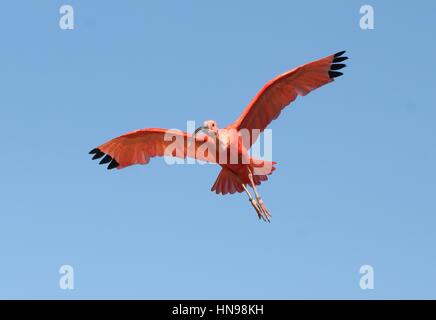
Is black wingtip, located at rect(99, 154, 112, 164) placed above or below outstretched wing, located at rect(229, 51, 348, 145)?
below

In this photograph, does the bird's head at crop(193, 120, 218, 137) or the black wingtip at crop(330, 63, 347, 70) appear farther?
the black wingtip at crop(330, 63, 347, 70)

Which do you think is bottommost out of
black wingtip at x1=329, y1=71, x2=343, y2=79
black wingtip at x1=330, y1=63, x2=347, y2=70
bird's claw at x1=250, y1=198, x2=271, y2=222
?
bird's claw at x1=250, y1=198, x2=271, y2=222

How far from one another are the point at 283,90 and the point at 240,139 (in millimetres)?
1733

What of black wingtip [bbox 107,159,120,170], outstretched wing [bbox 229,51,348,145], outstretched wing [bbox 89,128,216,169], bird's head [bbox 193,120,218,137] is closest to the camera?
bird's head [bbox 193,120,218,137]

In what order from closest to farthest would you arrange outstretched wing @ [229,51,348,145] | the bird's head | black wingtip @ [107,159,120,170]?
the bird's head, outstretched wing @ [229,51,348,145], black wingtip @ [107,159,120,170]

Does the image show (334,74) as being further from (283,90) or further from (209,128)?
(209,128)

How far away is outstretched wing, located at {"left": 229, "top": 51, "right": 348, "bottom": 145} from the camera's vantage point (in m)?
21.1

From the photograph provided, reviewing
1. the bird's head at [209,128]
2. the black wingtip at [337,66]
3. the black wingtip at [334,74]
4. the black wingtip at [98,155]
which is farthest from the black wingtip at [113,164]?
the black wingtip at [337,66]

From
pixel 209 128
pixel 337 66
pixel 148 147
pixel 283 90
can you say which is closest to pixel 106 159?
pixel 148 147

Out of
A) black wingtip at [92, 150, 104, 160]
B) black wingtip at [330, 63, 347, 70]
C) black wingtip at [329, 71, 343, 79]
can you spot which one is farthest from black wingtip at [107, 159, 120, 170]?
black wingtip at [330, 63, 347, 70]

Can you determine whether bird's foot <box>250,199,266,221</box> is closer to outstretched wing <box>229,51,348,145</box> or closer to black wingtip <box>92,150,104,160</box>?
outstretched wing <box>229,51,348,145</box>

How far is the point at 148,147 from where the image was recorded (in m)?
22.2
